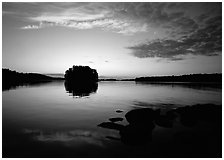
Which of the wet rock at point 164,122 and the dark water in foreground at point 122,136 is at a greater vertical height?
the wet rock at point 164,122

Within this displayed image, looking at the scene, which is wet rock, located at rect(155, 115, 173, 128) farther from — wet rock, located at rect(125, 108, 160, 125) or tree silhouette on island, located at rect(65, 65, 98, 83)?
tree silhouette on island, located at rect(65, 65, 98, 83)

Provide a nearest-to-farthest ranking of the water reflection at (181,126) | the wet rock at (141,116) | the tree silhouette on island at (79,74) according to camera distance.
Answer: the water reflection at (181,126) → the wet rock at (141,116) → the tree silhouette on island at (79,74)

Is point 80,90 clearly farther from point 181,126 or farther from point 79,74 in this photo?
point 79,74

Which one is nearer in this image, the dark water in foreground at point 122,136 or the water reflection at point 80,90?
the dark water in foreground at point 122,136

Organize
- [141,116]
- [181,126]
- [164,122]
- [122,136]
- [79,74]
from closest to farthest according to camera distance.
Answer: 1. [122,136]
2. [181,126]
3. [141,116]
4. [164,122]
5. [79,74]

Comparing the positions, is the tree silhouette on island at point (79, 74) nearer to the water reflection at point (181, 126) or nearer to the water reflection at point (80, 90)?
the water reflection at point (80, 90)

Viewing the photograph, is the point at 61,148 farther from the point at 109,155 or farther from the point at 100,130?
the point at 100,130

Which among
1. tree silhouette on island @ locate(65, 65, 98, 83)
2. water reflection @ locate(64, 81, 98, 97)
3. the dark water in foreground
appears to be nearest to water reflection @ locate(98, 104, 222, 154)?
the dark water in foreground

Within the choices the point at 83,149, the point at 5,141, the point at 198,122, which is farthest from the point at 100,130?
A: the point at 198,122

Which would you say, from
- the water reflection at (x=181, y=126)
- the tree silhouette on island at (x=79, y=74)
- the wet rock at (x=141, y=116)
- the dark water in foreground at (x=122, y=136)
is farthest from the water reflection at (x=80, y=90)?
the tree silhouette on island at (x=79, y=74)

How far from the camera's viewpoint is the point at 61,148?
10594mm

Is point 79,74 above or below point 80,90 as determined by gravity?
above

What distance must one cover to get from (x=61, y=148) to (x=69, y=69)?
512ft

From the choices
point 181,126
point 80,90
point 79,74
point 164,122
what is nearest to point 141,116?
point 164,122
